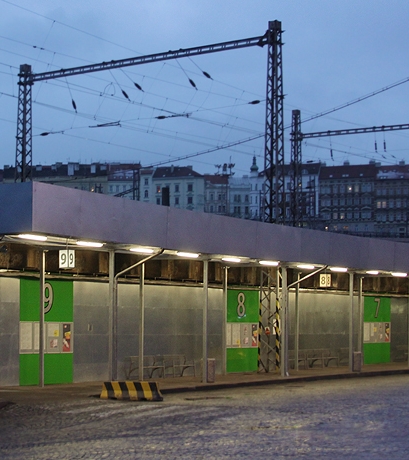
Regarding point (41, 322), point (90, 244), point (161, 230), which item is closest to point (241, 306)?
point (161, 230)

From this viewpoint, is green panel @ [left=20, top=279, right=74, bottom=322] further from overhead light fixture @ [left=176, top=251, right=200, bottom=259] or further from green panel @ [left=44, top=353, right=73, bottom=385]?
overhead light fixture @ [left=176, top=251, right=200, bottom=259]

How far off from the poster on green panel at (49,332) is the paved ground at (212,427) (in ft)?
11.3

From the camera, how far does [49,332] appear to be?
26156 millimetres

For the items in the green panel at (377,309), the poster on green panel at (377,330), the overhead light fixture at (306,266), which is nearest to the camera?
the overhead light fixture at (306,266)

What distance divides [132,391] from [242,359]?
39.1 feet

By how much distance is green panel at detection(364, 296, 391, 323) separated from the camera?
136ft

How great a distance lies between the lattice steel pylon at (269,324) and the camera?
105ft

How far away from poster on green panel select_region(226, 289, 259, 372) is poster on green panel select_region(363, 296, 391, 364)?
8853 mm

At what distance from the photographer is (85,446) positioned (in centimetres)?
1425

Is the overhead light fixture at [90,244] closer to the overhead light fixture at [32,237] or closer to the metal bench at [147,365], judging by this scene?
the overhead light fixture at [32,237]

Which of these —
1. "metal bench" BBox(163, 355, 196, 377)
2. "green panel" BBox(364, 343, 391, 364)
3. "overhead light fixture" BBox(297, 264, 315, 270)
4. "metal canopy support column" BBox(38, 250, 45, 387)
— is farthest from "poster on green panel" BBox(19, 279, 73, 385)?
"green panel" BBox(364, 343, 391, 364)

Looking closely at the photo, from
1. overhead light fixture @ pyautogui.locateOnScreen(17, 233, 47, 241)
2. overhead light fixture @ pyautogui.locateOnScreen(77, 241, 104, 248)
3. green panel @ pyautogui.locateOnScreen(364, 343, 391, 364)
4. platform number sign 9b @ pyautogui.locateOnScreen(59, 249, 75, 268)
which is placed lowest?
green panel @ pyautogui.locateOnScreen(364, 343, 391, 364)

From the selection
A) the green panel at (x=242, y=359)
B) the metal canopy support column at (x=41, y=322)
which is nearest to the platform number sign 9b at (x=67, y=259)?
the metal canopy support column at (x=41, y=322)

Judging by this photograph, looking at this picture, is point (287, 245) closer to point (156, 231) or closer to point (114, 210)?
point (156, 231)
